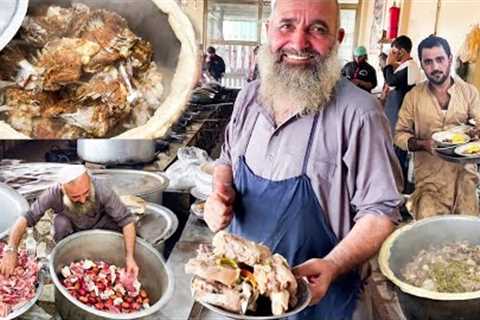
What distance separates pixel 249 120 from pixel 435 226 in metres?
0.57

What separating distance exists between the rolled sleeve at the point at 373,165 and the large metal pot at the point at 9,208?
0.85 m

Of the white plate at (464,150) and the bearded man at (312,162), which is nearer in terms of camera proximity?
the bearded man at (312,162)

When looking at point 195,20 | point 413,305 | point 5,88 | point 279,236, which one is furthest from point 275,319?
point 5,88

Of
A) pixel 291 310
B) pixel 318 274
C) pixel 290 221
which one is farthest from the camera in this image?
pixel 290 221

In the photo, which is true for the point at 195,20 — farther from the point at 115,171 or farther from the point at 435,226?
the point at 435,226

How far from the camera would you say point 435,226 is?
52.8 inches

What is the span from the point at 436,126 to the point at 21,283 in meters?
1.17

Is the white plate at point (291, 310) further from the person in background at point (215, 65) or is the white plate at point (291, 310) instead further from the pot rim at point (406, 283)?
the person in background at point (215, 65)

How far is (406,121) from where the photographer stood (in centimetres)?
133

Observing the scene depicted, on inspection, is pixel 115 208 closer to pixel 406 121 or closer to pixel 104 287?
pixel 104 287

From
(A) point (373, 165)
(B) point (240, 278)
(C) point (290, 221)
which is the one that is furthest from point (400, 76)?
(B) point (240, 278)

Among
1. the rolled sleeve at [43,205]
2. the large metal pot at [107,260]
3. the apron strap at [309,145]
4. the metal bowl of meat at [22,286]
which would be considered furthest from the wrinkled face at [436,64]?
the metal bowl of meat at [22,286]

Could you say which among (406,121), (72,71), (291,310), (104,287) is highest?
(72,71)

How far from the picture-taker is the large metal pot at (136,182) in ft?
4.51
